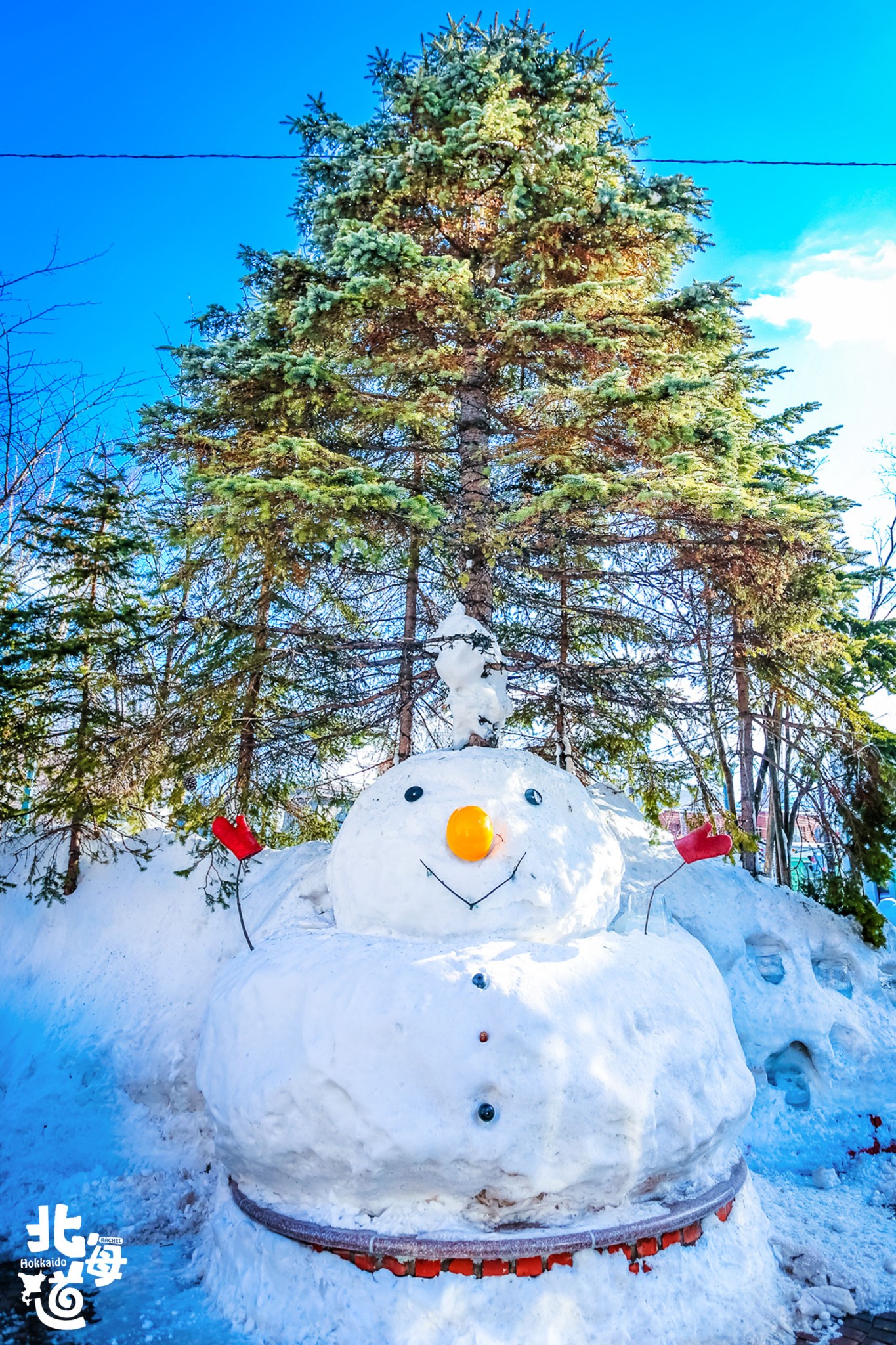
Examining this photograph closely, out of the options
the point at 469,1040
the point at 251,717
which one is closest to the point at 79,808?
the point at 251,717

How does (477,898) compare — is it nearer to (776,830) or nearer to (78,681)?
(78,681)

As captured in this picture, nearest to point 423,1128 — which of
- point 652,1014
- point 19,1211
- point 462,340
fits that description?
point 652,1014

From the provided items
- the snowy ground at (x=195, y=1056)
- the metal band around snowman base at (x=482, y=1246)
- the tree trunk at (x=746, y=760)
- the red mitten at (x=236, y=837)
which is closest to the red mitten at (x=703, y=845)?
the snowy ground at (x=195, y=1056)

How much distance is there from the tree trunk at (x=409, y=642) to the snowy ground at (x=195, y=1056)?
1.79 meters

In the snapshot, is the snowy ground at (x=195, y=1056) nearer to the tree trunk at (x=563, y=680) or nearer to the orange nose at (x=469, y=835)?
the tree trunk at (x=563, y=680)

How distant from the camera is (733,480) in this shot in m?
7.05

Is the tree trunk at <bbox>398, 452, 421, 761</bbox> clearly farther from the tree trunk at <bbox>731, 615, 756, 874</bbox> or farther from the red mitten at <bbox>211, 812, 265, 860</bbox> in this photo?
the tree trunk at <bbox>731, 615, 756, 874</bbox>

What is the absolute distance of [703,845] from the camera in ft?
20.1

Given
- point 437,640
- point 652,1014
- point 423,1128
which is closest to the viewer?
point 423,1128

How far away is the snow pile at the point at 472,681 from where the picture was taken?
22.0ft

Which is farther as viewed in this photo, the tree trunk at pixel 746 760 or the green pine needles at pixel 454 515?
the tree trunk at pixel 746 760

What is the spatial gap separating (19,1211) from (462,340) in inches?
348

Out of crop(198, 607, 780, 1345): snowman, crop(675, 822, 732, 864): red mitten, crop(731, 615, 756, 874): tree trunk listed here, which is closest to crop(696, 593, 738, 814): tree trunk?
crop(731, 615, 756, 874): tree trunk

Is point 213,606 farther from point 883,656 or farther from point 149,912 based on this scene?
point 883,656
